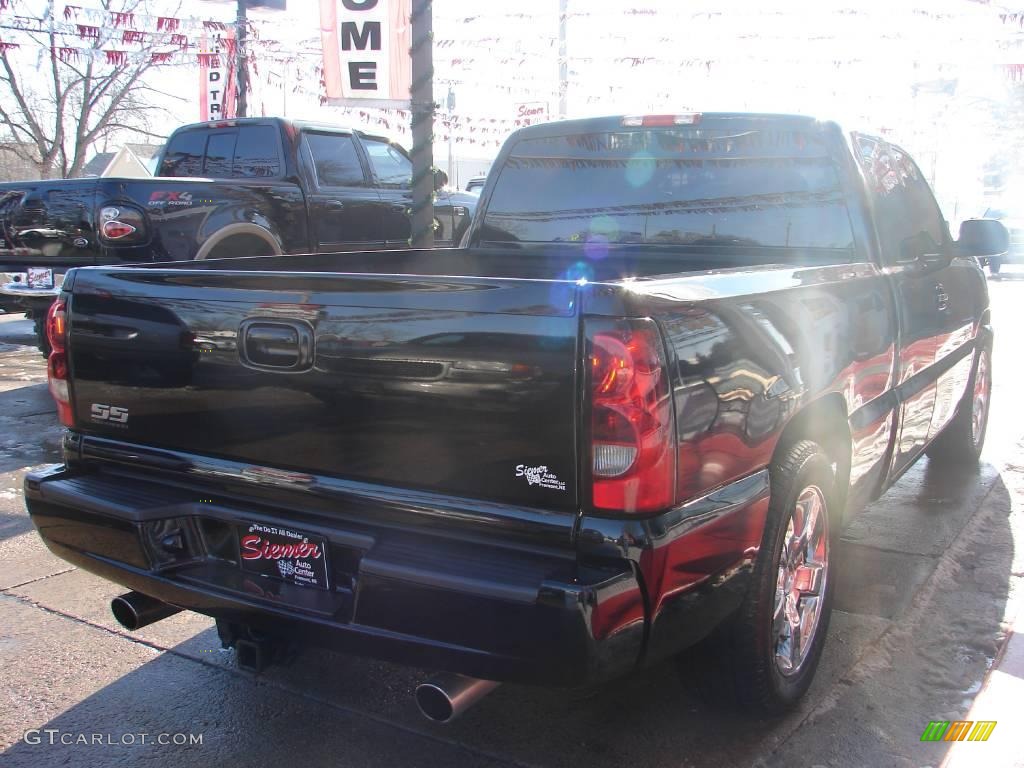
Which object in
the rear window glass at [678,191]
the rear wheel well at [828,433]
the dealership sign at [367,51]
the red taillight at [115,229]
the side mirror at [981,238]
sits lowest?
the rear wheel well at [828,433]

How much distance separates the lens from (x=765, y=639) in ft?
8.57

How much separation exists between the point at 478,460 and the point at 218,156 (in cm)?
752

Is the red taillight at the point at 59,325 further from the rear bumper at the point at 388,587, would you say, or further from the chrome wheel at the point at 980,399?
the chrome wheel at the point at 980,399

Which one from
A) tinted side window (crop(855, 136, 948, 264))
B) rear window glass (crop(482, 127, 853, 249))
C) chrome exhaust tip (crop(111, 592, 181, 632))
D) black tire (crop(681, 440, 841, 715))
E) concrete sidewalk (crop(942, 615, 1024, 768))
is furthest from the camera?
tinted side window (crop(855, 136, 948, 264))

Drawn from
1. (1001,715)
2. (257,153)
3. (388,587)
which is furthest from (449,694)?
(257,153)

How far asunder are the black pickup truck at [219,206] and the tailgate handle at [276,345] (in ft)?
15.0

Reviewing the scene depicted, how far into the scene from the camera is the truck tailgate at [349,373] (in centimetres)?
215

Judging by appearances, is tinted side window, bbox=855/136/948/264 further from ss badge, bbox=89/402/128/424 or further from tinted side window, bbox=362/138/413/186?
tinted side window, bbox=362/138/413/186

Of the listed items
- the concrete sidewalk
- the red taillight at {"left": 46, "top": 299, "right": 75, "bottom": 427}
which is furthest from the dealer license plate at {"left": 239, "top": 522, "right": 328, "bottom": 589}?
the concrete sidewalk

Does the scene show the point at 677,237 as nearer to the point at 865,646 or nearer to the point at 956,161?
the point at 865,646

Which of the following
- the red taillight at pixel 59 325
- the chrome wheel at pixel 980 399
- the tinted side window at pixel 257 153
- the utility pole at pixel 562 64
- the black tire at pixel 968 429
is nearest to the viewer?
the red taillight at pixel 59 325

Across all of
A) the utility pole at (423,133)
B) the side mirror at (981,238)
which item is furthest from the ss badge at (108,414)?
the utility pole at (423,133)

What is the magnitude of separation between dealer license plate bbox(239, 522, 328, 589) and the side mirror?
3.47m

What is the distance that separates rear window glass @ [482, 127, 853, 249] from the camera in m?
3.67
